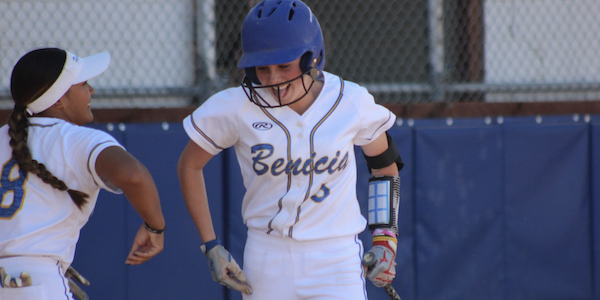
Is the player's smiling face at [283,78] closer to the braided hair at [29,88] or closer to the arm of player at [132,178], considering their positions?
the arm of player at [132,178]

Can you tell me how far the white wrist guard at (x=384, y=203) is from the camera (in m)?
2.56

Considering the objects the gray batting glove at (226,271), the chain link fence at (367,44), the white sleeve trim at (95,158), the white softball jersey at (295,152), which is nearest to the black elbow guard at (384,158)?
the white softball jersey at (295,152)

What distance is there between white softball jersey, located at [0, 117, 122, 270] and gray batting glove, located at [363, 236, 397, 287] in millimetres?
1086

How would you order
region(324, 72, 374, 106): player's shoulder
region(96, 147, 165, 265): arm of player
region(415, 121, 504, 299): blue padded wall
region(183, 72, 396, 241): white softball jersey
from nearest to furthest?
region(96, 147, 165, 265): arm of player → region(183, 72, 396, 241): white softball jersey → region(324, 72, 374, 106): player's shoulder → region(415, 121, 504, 299): blue padded wall

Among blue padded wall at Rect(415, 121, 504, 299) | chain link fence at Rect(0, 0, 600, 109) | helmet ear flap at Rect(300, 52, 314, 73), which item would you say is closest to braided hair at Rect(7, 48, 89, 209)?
helmet ear flap at Rect(300, 52, 314, 73)

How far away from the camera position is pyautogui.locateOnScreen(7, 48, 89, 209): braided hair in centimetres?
223

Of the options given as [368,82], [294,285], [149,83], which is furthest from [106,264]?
[368,82]

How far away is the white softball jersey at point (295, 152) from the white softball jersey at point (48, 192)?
0.42 meters

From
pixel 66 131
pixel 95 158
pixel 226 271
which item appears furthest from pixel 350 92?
pixel 66 131

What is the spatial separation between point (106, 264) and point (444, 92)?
2851 mm

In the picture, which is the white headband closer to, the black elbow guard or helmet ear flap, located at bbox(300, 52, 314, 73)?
helmet ear flap, located at bbox(300, 52, 314, 73)

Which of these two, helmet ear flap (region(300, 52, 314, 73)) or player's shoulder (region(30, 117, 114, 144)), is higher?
helmet ear flap (region(300, 52, 314, 73))

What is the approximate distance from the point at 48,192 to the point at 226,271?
732 mm

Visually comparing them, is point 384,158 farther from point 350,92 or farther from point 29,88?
point 29,88
